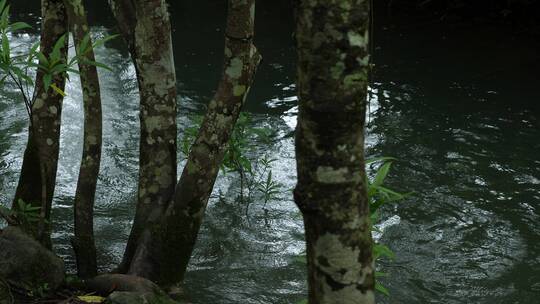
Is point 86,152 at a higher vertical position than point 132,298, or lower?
higher

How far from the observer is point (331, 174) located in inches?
69.3

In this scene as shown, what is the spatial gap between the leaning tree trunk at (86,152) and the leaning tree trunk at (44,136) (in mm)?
150

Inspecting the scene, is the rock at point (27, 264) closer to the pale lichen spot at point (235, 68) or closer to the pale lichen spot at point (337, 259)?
the pale lichen spot at point (235, 68)

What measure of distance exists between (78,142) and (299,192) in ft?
15.8

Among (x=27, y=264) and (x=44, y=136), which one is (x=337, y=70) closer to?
(x=27, y=264)

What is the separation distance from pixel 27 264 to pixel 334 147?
2.11 metres

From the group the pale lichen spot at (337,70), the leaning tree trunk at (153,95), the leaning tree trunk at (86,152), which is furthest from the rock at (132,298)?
the pale lichen spot at (337,70)

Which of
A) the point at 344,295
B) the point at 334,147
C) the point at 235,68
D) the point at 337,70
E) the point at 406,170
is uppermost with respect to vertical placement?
the point at 235,68

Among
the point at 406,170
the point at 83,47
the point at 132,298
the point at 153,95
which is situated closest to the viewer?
the point at 132,298

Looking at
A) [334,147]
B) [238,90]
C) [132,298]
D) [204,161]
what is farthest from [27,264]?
[334,147]

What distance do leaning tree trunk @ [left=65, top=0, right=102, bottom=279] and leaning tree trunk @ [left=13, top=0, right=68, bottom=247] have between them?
15cm

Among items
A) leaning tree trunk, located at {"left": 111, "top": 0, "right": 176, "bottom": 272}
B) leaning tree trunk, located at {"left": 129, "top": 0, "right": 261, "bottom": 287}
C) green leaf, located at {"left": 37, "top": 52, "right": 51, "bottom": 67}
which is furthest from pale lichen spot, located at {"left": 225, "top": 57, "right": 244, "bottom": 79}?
green leaf, located at {"left": 37, "top": 52, "right": 51, "bottom": 67}

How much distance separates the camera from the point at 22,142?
6230mm

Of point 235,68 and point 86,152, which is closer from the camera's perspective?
point 235,68
